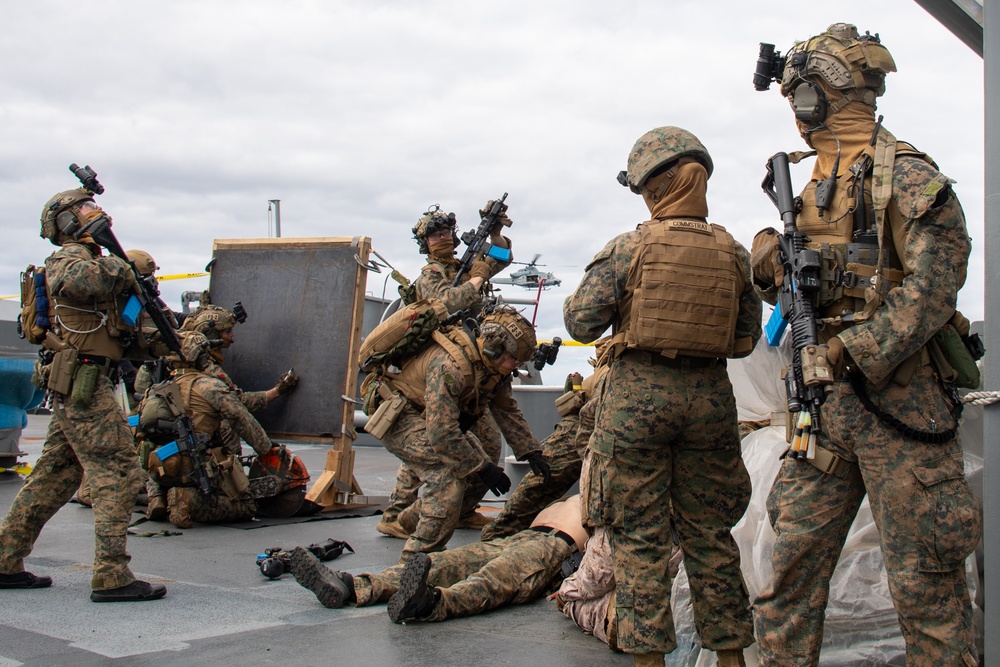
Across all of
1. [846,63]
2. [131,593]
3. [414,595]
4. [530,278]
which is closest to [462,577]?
[414,595]

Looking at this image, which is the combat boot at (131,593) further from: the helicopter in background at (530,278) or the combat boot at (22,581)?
the helicopter in background at (530,278)

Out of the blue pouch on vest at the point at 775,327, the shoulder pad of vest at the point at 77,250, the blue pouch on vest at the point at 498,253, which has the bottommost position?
the blue pouch on vest at the point at 775,327

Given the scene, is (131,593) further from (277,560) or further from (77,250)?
(77,250)

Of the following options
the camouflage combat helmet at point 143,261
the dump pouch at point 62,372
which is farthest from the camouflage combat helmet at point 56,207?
the camouflage combat helmet at point 143,261

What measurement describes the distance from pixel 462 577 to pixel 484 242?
10.1ft

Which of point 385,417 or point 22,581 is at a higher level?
point 385,417

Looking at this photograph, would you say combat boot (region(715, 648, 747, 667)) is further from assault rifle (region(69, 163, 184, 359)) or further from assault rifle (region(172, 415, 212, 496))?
assault rifle (region(172, 415, 212, 496))

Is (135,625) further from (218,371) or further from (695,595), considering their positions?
(218,371)

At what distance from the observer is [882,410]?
2904 millimetres

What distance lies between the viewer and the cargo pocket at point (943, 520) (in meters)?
2.79

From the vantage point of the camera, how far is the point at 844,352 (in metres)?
2.93

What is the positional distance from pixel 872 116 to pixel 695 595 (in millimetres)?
1811

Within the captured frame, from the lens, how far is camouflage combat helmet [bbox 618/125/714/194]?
3482 mm

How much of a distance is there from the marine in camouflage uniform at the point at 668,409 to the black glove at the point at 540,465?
237cm
